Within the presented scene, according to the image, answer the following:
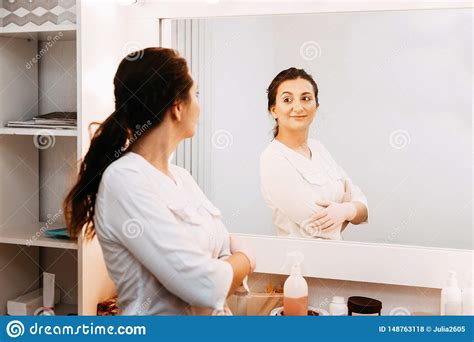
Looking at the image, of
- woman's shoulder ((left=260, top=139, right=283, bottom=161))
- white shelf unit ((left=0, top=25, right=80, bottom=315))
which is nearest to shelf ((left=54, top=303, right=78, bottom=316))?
white shelf unit ((left=0, top=25, right=80, bottom=315))

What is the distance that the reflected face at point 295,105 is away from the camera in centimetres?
157

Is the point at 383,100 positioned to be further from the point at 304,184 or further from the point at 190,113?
the point at 190,113

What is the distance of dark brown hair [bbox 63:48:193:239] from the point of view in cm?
121

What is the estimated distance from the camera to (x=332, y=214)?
1.58 metres

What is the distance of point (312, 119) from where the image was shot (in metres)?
1.57

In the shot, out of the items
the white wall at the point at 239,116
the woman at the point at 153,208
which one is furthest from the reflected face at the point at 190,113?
the white wall at the point at 239,116

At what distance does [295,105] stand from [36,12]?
0.77 meters

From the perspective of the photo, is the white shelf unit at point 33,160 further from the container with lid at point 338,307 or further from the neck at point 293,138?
the container with lid at point 338,307

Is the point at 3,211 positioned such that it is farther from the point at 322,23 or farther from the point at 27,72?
the point at 322,23

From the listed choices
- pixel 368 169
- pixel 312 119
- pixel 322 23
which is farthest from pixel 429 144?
pixel 322 23

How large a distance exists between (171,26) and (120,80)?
51cm

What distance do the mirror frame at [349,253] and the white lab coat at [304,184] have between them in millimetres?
41

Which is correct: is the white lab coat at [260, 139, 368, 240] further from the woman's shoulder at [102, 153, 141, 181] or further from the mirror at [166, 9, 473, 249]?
the woman's shoulder at [102, 153, 141, 181]

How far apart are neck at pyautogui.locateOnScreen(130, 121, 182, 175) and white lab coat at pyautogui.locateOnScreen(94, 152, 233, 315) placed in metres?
0.05
